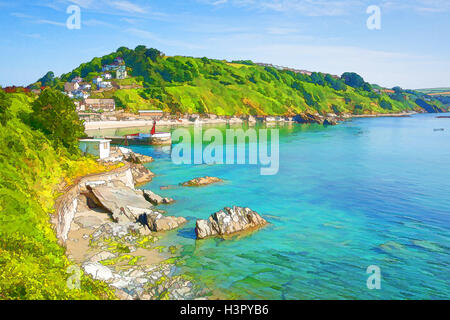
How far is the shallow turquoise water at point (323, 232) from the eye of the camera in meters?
21.8

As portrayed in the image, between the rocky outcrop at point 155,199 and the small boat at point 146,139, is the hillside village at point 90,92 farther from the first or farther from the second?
the rocky outcrop at point 155,199

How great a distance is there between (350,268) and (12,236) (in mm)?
20642

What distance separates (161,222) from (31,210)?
1161 centimetres

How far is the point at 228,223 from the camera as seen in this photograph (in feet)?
98.1

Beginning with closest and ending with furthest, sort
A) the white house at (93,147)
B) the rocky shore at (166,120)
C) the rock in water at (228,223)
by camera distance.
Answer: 1. the rock in water at (228,223)
2. the white house at (93,147)
3. the rocky shore at (166,120)

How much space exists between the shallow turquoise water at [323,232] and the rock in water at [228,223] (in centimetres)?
108

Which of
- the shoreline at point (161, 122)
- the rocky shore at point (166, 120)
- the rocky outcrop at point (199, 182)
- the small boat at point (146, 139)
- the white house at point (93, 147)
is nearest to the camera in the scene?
the white house at point (93, 147)

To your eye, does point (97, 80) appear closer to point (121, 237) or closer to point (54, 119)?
point (54, 119)

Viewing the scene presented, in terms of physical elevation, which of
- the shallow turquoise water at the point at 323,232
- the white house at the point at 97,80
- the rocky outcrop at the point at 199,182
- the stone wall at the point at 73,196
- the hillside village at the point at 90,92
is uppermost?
the white house at the point at 97,80

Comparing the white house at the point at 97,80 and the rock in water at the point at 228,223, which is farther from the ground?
the white house at the point at 97,80

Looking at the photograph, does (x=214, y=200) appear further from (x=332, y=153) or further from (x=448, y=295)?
(x=332, y=153)

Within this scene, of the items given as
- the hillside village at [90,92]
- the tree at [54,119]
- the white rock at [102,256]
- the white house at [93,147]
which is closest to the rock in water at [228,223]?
the white rock at [102,256]

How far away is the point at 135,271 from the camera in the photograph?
878 inches

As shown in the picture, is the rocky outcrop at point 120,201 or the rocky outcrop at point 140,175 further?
the rocky outcrop at point 140,175
